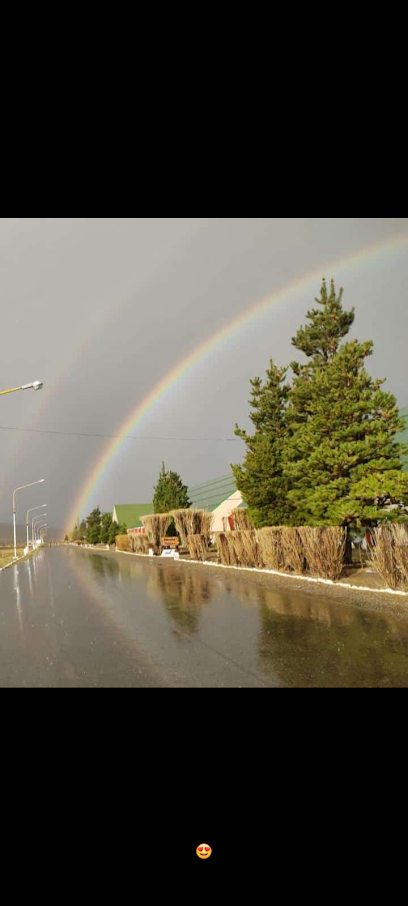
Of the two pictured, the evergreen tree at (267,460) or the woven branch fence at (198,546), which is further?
the woven branch fence at (198,546)

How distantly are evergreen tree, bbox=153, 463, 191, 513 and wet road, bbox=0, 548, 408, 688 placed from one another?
29748 millimetres

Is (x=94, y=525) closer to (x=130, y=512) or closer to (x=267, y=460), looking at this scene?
(x=130, y=512)

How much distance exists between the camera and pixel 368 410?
18.1m

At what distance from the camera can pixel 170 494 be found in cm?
4522

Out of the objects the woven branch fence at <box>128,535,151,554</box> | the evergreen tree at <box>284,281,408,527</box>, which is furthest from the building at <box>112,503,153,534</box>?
the evergreen tree at <box>284,281,408,527</box>

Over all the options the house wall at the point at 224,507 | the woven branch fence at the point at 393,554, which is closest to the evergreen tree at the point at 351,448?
the woven branch fence at the point at 393,554

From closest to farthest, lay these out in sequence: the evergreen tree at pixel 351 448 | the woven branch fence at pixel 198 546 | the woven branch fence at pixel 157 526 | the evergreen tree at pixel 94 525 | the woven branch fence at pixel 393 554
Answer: the woven branch fence at pixel 393 554 → the evergreen tree at pixel 351 448 → the woven branch fence at pixel 198 546 → the woven branch fence at pixel 157 526 → the evergreen tree at pixel 94 525

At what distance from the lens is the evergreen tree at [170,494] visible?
4494 centimetres

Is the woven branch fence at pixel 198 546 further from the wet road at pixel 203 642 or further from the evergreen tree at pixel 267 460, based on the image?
the wet road at pixel 203 642
